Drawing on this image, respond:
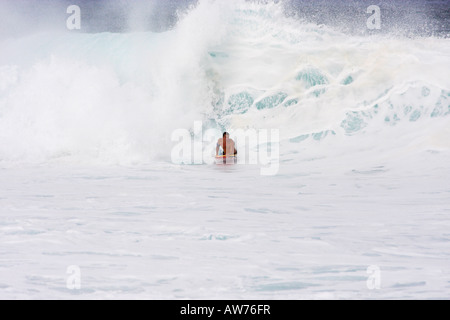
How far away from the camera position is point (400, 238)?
5.70 meters

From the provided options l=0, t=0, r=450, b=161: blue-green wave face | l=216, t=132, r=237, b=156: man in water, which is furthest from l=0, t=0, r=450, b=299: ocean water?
l=216, t=132, r=237, b=156: man in water

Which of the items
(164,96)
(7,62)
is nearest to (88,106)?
(164,96)

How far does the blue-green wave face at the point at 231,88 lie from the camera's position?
1216 cm

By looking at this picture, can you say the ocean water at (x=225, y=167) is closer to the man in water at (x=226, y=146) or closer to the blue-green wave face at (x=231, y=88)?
the blue-green wave face at (x=231, y=88)

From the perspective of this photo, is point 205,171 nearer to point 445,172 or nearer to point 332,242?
point 445,172

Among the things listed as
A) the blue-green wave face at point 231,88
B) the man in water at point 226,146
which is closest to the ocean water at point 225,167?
the blue-green wave face at point 231,88

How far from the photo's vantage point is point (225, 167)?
409 inches

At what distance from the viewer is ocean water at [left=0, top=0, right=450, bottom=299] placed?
4.82 m

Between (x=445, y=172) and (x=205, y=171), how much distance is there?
393 centimetres

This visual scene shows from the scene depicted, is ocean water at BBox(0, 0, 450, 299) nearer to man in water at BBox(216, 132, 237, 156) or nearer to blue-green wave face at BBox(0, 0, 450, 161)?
blue-green wave face at BBox(0, 0, 450, 161)

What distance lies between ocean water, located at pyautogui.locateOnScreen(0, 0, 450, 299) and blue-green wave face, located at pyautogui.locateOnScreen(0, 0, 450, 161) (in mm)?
47

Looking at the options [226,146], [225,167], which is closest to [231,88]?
[226,146]

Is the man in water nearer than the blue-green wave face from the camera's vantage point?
Yes

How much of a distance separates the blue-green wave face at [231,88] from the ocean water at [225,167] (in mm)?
47
